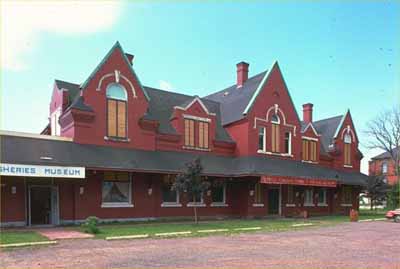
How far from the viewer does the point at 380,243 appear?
49.8ft

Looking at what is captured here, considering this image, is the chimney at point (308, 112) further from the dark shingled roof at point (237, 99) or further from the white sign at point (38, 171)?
the white sign at point (38, 171)

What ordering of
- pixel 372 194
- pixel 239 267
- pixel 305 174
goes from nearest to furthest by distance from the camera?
pixel 239 267 → pixel 305 174 → pixel 372 194

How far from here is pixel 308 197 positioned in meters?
34.0

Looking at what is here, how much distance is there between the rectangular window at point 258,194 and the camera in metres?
28.8

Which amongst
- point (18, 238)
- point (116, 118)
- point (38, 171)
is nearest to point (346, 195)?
point (116, 118)

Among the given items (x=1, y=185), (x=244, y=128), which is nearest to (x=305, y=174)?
(x=244, y=128)

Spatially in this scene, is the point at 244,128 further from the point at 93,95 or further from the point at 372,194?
the point at 372,194

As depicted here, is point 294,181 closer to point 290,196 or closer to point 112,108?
point 290,196

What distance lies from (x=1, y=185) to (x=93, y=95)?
6929mm

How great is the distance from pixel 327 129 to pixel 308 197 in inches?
343

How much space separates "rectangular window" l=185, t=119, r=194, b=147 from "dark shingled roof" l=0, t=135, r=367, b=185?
80 cm

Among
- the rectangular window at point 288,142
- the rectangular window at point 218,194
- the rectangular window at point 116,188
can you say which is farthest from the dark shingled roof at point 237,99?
the rectangular window at point 116,188

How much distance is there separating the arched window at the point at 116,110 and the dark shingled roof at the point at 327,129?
20481mm

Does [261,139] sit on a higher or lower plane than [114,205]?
higher
